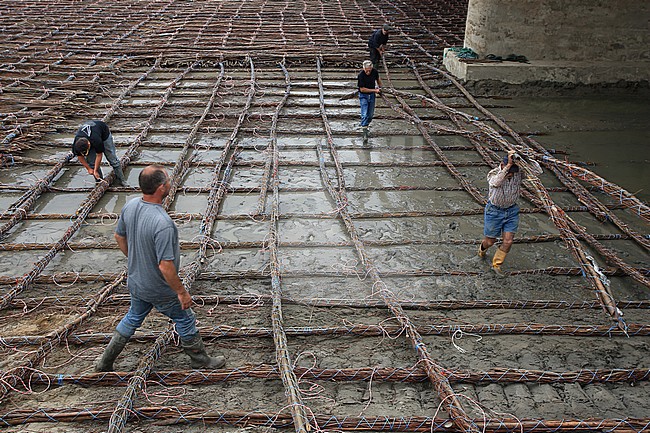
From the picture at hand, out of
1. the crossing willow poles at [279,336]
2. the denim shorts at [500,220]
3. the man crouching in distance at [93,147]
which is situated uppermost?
the man crouching in distance at [93,147]

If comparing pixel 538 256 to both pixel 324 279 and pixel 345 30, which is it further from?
pixel 345 30

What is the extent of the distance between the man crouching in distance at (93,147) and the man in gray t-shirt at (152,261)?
89.0 inches

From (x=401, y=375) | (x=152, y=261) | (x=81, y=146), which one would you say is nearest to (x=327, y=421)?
(x=401, y=375)

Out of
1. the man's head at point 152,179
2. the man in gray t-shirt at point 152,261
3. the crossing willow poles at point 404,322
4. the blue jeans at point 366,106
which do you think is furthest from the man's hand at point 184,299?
the blue jeans at point 366,106

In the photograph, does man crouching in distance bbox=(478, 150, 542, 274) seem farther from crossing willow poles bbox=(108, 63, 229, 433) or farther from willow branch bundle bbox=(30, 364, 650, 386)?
crossing willow poles bbox=(108, 63, 229, 433)

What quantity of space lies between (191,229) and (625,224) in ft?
12.3

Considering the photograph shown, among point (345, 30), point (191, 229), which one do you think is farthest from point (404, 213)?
point (345, 30)

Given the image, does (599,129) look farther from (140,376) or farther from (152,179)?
(140,376)

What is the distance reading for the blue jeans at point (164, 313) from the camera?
2633 millimetres

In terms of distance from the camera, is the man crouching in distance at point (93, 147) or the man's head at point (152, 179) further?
the man crouching in distance at point (93, 147)

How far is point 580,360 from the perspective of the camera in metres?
3.05

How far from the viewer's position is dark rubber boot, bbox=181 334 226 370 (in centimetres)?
275

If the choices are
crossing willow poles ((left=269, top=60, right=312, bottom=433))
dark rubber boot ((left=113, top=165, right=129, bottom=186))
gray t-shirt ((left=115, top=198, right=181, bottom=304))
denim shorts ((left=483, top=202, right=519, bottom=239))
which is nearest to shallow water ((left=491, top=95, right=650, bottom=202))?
denim shorts ((left=483, top=202, right=519, bottom=239))

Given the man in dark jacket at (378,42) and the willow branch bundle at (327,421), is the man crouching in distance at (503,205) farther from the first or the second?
the man in dark jacket at (378,42)
